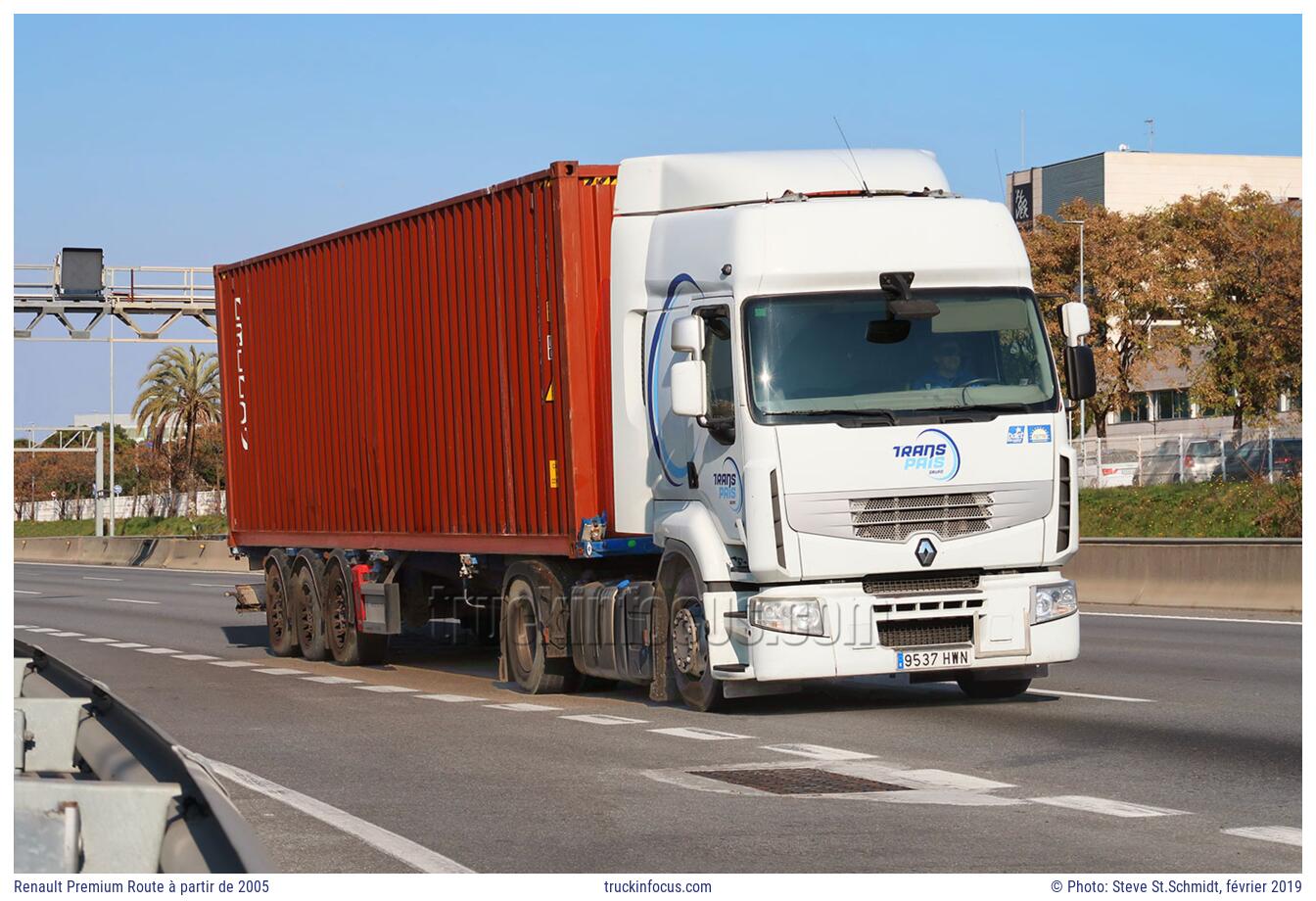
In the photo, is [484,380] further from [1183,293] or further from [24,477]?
[24,477]

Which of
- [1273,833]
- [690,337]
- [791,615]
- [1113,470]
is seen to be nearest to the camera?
[1273,833]

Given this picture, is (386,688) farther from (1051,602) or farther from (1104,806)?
(1104,806)

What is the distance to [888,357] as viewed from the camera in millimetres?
13055

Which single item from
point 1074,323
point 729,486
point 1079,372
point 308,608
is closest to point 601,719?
point 729,486

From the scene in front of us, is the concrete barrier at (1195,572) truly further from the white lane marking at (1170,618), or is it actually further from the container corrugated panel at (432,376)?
the container corrugated panel at (432,376)

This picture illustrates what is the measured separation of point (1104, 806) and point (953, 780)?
3.77 ft

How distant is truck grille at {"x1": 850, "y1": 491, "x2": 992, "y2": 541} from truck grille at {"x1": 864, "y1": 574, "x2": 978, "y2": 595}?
303 millimetres

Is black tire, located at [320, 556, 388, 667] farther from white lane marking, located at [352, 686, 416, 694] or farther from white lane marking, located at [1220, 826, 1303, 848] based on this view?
white lane marking, located at [1220, 826, 1303, 848]

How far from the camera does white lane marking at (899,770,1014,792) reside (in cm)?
993

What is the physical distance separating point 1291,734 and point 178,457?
8709 centimetres

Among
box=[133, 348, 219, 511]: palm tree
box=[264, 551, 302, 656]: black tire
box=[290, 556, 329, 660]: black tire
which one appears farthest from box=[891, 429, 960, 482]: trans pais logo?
box=[133, 348, 219, 511]: palm tree

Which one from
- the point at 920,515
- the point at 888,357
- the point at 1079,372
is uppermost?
the point at 888,357

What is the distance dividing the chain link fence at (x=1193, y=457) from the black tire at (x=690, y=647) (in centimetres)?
3334

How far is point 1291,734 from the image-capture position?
11828 mm
